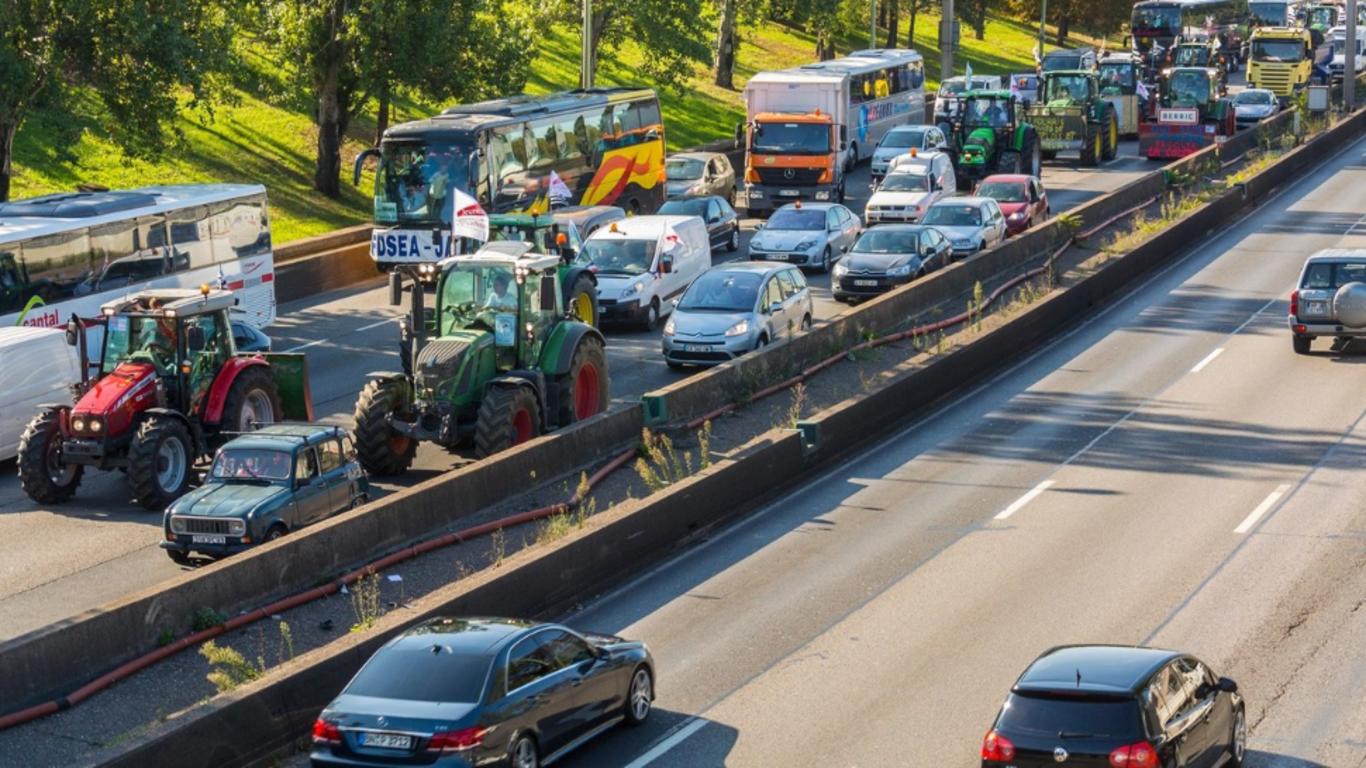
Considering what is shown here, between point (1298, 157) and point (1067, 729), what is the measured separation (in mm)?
47359

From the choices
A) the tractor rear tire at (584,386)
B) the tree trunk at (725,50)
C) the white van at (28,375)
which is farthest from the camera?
the tree trunk at (725,50)

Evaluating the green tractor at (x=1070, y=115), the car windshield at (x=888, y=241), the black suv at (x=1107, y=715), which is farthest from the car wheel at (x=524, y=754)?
the green tractor at (x=1070, y=115)

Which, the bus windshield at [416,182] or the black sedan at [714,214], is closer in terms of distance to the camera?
the bus windshield at [416,182]

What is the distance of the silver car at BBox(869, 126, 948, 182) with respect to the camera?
174ft

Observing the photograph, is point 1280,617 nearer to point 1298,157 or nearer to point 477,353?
point 477,353

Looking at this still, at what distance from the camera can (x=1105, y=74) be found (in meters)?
69.6

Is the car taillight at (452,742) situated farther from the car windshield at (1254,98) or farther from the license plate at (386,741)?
the car windshield at (1254,98)

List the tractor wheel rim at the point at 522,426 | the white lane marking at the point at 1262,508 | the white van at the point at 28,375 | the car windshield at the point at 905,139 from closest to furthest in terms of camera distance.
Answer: the white lane marking at the point at 1262,508
the tractor wheel rim at the point at 522,426
the white van at the point at 28,375
the car windshield at the point at 905,139

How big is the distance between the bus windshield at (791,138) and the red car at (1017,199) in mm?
4911

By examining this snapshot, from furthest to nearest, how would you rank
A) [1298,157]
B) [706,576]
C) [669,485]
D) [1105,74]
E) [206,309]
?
1. [1105,74]
2. [1298,157]
3. [206,309]
4. [669,485]
5. [706,576]

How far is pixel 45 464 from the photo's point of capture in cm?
2369

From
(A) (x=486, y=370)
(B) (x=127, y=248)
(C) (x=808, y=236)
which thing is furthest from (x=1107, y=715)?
(C) (x=808, y=236)

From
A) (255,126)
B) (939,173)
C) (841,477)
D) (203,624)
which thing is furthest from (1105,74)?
(203,624)

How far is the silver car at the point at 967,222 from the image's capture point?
133 feet
